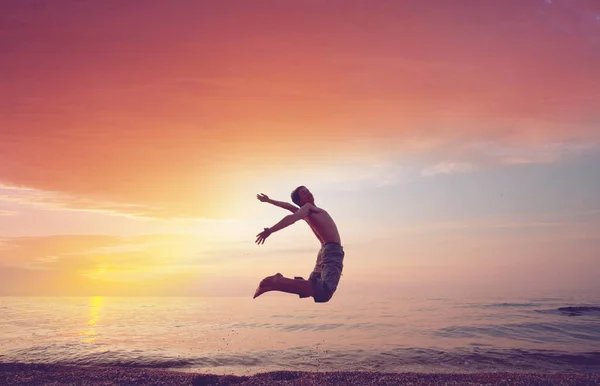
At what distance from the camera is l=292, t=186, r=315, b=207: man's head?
9.47 meters

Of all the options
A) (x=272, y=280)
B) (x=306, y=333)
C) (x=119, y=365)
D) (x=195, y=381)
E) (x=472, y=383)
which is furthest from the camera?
(x=306, y=333)

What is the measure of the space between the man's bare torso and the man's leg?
3.85 feet

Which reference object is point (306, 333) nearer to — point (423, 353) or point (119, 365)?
point (423, 353)

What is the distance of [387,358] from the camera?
1955 centimetres

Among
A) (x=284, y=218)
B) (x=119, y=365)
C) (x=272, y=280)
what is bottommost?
(x=119, y=365)

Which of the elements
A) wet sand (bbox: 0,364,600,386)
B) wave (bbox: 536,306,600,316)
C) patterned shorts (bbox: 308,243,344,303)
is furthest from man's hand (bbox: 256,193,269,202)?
wave (bbox: 536,306,600,316)

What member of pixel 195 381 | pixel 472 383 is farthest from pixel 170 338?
→ pixel 472 383

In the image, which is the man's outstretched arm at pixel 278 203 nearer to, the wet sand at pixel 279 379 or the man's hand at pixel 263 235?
the man's hand at pixel 263 235

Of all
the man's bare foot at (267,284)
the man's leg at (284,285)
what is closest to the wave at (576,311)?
the man's leg at (284,285)

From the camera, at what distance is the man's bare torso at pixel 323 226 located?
948 cm

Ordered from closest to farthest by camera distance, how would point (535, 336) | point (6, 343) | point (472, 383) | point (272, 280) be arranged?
1. point (272, 280)
2. point (472, 383)
3. point (6, 343)
4. point (535, 336)

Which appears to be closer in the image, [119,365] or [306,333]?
[119,365]

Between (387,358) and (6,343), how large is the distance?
68.5 ft

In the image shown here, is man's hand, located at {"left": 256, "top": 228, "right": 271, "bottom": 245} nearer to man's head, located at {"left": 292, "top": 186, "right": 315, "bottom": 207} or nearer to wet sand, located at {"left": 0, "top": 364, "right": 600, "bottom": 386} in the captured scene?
man's head, located at {"left": 292, "top": 186, "right": 315, "bottom": 207}
